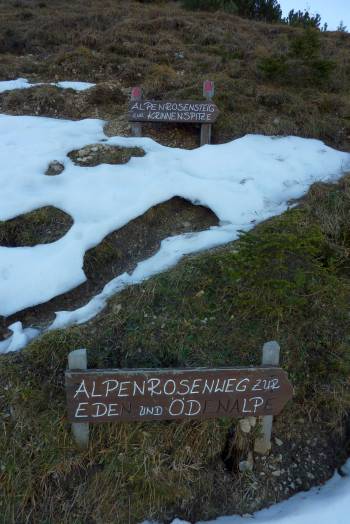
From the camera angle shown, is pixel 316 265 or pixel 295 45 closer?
pixel 316 265

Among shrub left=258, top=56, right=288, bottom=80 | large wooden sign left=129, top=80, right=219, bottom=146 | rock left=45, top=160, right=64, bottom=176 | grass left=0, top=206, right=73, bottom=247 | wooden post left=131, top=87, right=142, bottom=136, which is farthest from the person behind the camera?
shrub left=258, top=56, right=288, bottom=80

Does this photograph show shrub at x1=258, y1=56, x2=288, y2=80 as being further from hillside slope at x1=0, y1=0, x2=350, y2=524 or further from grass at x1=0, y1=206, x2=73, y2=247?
grass at x1=0, y1=206, x2=73, y2=247

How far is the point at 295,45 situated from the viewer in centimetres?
703

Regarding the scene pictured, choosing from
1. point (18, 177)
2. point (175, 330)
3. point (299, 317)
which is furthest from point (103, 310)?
point (18, 177)

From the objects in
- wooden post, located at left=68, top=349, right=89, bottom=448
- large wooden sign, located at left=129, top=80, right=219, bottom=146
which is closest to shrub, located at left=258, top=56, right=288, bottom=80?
large wooden sign, located at left=129, top=80, right=219, bottom=146

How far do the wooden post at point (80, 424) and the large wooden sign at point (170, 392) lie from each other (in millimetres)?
60

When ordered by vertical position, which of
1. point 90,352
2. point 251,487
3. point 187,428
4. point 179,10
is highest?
point 179,10

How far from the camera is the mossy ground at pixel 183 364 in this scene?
2.55 m

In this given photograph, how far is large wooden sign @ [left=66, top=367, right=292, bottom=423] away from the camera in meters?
2.38

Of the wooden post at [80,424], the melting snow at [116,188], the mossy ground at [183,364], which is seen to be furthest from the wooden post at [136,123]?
the wooden post at [80,424]

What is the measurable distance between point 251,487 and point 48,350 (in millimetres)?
1620

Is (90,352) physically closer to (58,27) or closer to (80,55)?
(80,55)

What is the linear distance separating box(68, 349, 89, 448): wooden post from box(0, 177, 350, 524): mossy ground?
0.06 metres

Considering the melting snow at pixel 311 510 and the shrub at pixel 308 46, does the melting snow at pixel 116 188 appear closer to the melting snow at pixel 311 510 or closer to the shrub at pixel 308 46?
the melting snow at pixel 311 510
